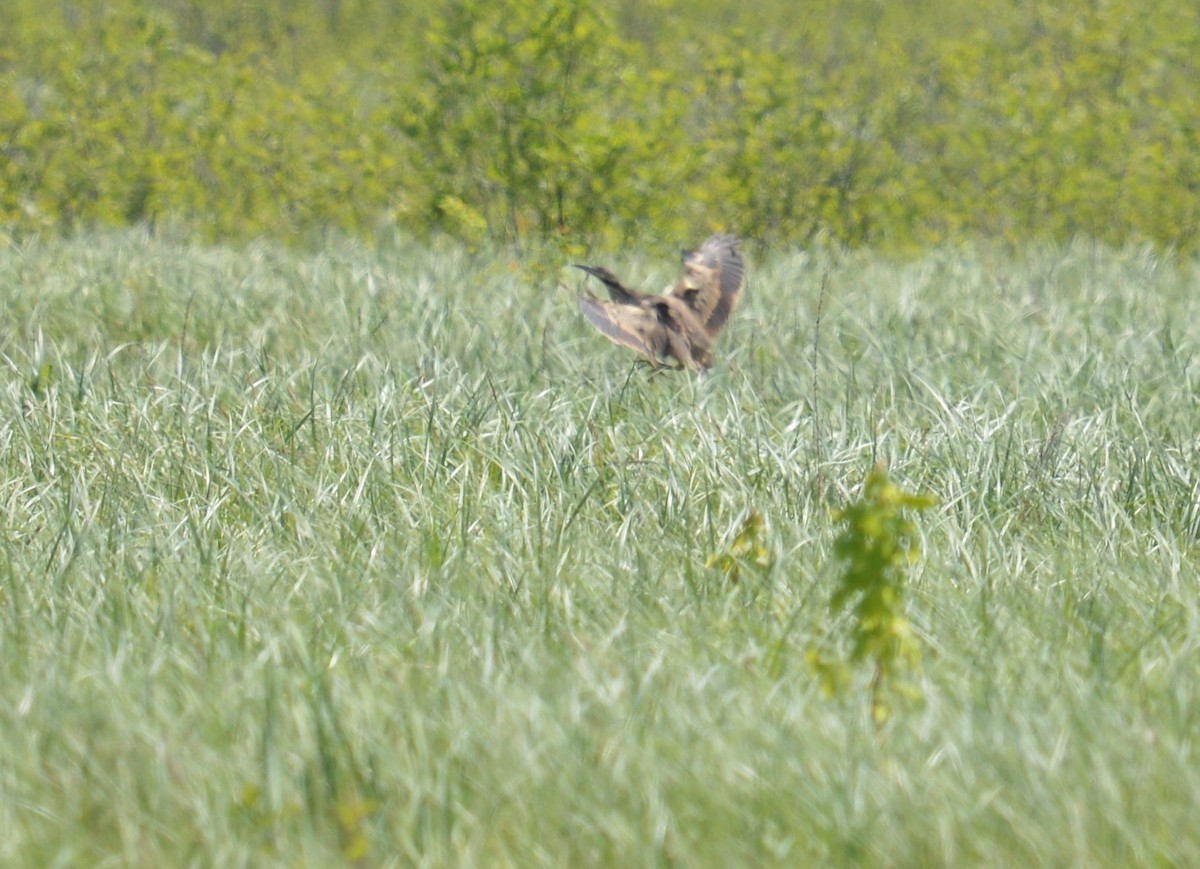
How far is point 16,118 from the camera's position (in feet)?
27.2

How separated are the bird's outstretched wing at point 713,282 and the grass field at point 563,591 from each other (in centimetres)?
18

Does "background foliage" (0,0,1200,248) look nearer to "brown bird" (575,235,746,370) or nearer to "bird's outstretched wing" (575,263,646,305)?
"brown bird" (575,235,746,370)

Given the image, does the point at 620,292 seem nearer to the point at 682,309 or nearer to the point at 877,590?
the point at 682,309

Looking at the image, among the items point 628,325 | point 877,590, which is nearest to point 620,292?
point 628,325

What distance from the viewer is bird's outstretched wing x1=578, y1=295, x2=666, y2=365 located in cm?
446

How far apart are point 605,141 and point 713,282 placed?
248cm

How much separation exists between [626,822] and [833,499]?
1.64 meters

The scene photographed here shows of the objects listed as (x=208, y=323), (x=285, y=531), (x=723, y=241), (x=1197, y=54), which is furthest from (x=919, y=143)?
(x=285, y=531)

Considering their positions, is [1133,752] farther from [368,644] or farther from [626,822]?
[368,644]

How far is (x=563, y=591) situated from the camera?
2.92m

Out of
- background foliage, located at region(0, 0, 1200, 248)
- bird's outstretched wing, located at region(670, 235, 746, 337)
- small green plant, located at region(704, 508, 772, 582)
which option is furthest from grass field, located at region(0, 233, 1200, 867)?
background foliage, located at region(0, 0, 1200, 248)

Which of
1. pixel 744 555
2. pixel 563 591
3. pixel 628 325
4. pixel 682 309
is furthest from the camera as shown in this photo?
pixel 682 309

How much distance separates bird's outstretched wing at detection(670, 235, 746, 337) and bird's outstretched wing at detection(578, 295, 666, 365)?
0.33 metres

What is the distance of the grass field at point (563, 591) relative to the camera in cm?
210
